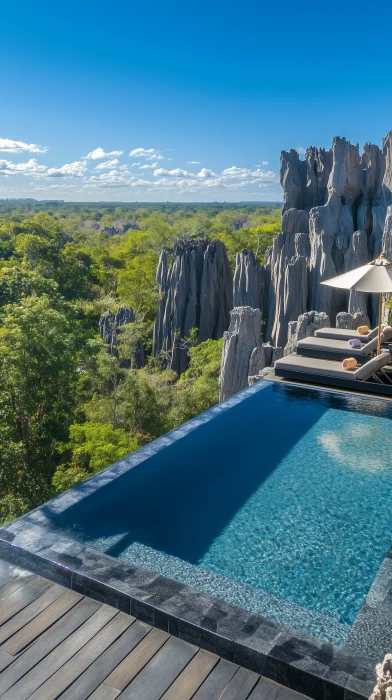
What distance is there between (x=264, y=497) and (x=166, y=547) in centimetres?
156

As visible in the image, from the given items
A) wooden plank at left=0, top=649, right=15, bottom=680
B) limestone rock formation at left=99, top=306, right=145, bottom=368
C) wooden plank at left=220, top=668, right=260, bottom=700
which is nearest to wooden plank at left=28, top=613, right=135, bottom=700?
wooden plank at left=0, top=649, right=15, bottom=680

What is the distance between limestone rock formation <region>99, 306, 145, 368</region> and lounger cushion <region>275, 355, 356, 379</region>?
11.9 meters

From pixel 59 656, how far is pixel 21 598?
2.35 feet

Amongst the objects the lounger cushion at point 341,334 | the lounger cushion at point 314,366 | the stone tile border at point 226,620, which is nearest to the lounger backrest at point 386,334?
the lounger cushion at point 341,334

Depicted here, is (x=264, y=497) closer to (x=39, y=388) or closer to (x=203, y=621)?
(x=203, y=621)

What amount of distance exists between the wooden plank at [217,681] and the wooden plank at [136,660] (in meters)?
0.42

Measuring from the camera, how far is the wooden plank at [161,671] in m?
3.12

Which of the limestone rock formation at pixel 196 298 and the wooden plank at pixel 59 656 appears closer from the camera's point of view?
the wooden plank at pixel 59 656

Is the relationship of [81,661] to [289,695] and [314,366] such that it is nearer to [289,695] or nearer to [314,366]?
[289,695]

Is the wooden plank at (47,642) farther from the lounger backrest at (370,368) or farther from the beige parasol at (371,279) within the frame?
the beige parasol at (371,279)

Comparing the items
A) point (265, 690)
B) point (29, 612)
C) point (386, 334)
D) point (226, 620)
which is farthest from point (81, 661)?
point (386, 334)

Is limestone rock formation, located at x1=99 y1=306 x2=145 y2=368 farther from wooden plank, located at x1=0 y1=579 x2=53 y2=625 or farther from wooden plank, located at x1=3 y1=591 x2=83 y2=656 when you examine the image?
wooden plank, located at x1=3 y1=591 x2=83 y2=656

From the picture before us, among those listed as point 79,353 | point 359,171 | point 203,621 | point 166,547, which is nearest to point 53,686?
point 203,621

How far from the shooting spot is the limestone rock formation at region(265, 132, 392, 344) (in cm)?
2108
